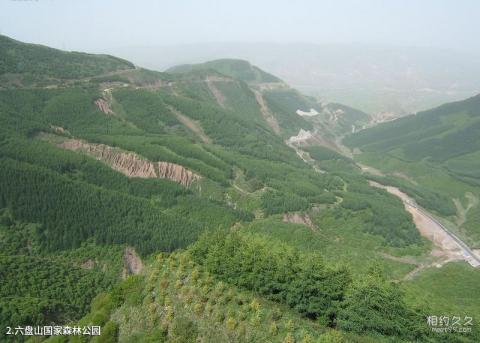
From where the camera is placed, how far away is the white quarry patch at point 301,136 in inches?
6875

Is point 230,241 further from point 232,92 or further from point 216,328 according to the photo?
point 232,92

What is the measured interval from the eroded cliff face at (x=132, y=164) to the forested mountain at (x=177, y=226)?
0.28 metres

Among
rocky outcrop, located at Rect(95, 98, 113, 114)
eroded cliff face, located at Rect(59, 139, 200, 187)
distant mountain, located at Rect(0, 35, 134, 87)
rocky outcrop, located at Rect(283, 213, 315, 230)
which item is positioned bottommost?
rocky outcrop, located at Rect(283, 213, 315, 230)

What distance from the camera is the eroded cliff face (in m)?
93.1

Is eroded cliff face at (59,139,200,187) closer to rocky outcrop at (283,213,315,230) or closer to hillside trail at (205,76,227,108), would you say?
rocky outcrop at (283,213,315,230)

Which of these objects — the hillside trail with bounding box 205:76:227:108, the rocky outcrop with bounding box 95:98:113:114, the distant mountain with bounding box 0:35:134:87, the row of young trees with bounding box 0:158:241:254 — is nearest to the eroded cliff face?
the row of young trees with bounding box 0:158:241:254

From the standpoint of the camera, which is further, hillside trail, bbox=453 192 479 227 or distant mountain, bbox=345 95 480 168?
distant mountain, bbox=345 95 480 168

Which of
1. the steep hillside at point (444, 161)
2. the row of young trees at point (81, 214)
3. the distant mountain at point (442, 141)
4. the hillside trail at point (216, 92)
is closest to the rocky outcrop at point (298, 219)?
the row of young trees at point (81, 214)

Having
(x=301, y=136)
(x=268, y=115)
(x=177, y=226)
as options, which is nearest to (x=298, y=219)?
(x=177, y=226)

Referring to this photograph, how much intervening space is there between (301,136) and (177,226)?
11189cm

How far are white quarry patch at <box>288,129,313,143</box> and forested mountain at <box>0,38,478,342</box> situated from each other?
9.86 metres

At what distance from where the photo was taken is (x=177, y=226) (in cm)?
7438

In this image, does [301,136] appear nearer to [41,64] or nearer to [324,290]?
[41,64]

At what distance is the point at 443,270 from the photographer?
245ft
